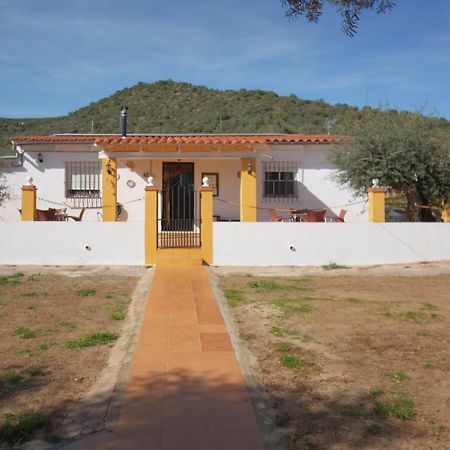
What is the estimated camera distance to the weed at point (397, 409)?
4.28 metres

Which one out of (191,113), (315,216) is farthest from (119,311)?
(191,113)

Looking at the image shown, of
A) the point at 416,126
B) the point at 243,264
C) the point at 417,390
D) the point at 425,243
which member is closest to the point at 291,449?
the point at 417,390

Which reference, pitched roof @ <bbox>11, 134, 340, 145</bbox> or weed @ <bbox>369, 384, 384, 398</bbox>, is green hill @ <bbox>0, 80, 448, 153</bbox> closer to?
pitched roof @ <bbox>11, 134, 340, 145</bbox>

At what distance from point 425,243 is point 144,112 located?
33491 millimetres

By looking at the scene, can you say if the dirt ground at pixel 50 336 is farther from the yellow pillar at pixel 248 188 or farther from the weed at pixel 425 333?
the yellow pillar at pixel 248 188

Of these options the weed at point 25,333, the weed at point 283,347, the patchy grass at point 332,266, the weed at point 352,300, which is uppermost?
the patchy grass at point 332,266

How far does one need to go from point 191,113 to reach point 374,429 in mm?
41118

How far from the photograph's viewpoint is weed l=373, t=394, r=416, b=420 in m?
→ 4.28

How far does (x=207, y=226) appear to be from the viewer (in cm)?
1298

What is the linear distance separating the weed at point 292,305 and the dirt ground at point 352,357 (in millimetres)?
16

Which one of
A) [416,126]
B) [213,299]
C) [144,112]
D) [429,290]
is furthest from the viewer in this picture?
[144,112]

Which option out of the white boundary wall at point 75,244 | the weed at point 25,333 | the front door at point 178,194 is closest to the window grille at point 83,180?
the front door at point 178,194

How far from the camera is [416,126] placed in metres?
14.5

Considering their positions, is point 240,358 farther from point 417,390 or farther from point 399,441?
point 399,441
